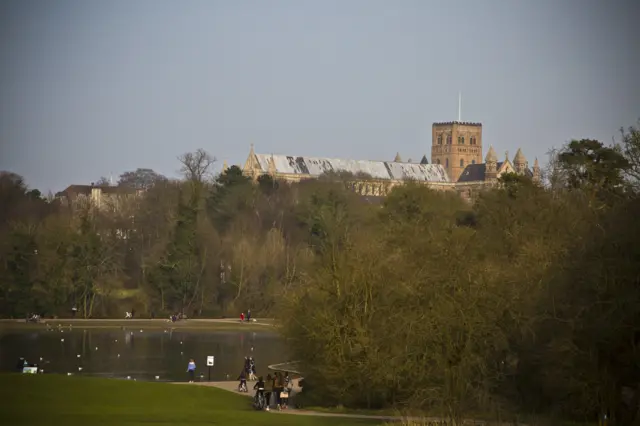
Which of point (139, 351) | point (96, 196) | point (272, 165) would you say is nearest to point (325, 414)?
point (139, 351)

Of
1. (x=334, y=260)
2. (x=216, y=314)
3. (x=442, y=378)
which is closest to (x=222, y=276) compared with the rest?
(x=216, y=314)

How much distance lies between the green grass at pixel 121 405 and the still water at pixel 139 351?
7621 millimetres

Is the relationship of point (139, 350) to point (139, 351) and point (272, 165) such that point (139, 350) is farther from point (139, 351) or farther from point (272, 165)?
point (272, 165)

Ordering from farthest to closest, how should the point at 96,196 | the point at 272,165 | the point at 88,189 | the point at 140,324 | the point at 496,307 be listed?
the point at 272,165 < the point at 88,189 < the point at 96,196 < the point at 140,324 < the point at 496,307

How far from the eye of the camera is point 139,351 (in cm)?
5816

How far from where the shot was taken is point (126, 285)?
294 ft

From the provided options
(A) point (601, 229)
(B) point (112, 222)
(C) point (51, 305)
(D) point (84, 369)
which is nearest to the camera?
(A) point (601, 229)

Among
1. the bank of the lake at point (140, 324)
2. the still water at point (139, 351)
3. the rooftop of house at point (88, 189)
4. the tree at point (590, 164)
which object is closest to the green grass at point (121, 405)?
the still water at point (139, 351)

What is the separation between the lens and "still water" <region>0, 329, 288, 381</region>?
50.2 m

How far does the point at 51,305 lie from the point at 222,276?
43.1 ft

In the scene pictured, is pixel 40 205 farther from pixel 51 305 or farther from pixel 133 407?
pixel 133 407

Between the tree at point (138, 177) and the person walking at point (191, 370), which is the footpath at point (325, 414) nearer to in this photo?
the person walking at point (191, 370)

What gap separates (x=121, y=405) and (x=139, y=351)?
22.9m

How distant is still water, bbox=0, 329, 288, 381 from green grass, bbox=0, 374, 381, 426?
7.62 metres
